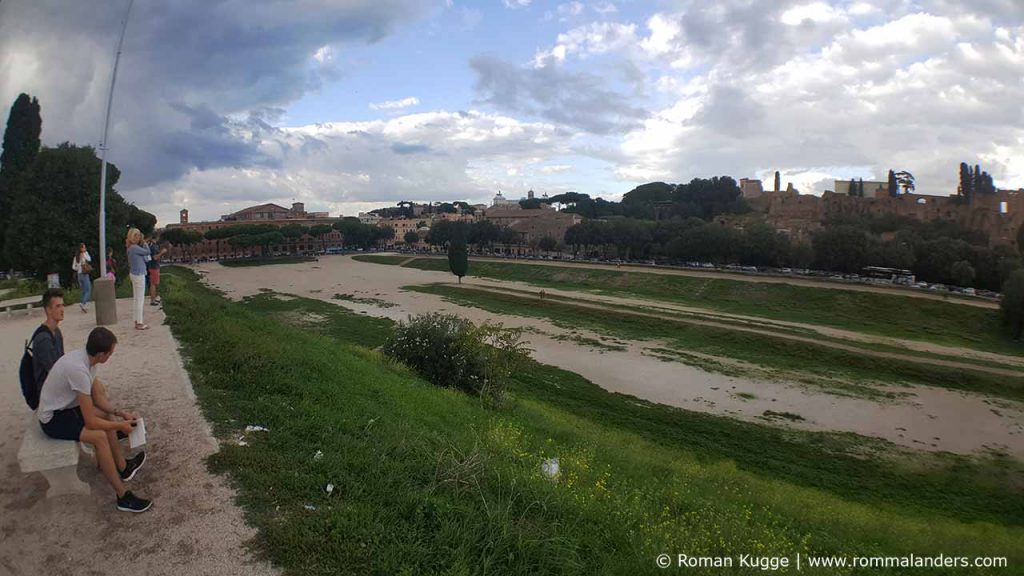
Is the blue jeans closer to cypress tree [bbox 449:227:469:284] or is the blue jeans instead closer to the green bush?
the green bush

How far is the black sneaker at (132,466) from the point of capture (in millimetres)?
4156

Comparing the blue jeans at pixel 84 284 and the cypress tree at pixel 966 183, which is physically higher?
the cypress tree at pixel 966 183

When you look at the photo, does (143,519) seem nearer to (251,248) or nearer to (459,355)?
(459,355)

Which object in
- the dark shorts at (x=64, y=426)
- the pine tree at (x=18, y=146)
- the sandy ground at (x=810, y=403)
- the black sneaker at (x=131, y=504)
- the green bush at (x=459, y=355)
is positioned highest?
the pine tree at (x=18, y=146)

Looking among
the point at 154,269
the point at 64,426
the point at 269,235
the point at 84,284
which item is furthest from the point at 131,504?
the point at 269,235

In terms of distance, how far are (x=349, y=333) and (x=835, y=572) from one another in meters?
20.6

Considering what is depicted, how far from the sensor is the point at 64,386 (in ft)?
12.6

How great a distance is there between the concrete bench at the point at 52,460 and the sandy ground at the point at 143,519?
0.08 m

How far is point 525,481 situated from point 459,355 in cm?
706

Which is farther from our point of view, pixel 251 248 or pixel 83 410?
pixel 251 248

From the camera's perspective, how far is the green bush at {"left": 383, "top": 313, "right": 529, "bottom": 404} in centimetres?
1173

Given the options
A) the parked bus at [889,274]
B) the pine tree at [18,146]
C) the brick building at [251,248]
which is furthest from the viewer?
the brick building at [251,248]

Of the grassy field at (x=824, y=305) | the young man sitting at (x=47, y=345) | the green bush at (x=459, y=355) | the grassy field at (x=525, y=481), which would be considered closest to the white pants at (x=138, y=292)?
the grassy field at (x=525, y=481)

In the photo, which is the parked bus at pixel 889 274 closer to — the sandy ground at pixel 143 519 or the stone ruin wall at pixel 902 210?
the stone ruin wall at pixel 902 210
